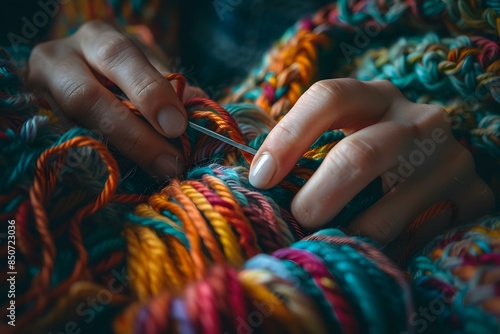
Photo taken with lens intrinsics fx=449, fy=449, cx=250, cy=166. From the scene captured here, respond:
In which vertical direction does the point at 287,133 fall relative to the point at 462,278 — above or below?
above

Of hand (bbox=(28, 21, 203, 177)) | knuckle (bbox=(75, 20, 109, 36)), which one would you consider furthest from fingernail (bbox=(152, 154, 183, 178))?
knuckle (bbox=(75, 20, 109, 36))

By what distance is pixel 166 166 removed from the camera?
24.1 inches

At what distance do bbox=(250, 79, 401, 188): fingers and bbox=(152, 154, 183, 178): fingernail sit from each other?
128 mm

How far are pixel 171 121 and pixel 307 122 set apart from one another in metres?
0.18

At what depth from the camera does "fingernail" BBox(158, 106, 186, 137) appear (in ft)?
1.96

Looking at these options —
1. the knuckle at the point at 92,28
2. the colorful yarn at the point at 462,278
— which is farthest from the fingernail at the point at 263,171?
the knuckle at the point at 92,28

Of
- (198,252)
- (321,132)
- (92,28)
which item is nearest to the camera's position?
(198,252)

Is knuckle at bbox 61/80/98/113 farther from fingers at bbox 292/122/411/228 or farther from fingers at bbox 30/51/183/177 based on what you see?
fingers at bbox 292/122/411/228

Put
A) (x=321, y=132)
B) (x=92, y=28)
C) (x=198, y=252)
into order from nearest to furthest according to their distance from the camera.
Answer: (x=198, y=252)
(x=321, y=132)
(x=92, y=28)

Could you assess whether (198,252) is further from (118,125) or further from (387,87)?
(387,87)

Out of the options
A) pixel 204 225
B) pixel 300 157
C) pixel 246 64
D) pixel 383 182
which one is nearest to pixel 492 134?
pixel 383 182

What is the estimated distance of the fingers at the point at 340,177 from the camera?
1.70 ft

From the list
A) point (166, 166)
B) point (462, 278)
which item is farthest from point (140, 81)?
point (462, 278)

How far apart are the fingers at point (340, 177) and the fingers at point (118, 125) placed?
192 mm
